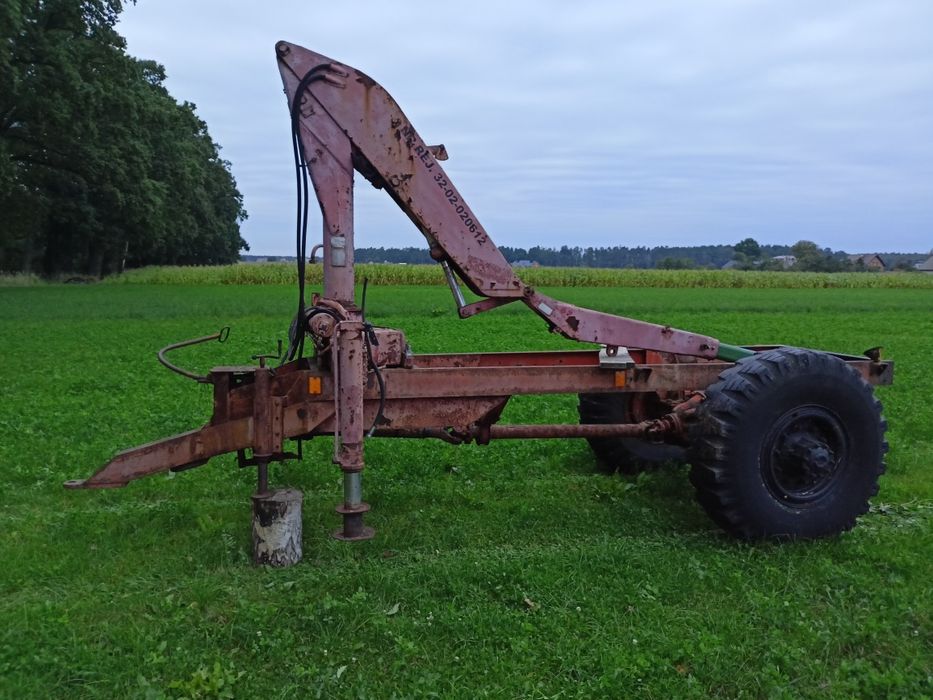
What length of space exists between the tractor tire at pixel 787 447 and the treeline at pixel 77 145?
29.4m

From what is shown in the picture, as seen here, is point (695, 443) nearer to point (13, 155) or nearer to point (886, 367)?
point (886, 367)

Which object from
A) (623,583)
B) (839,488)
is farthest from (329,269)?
(839,488)

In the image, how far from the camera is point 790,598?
162 inches

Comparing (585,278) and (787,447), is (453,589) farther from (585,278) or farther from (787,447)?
(585,278)

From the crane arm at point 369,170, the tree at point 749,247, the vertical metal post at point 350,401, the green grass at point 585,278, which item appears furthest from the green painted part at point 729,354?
the tree at point 749,247

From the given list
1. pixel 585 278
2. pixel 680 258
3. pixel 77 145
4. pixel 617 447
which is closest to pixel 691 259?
pixel 680 258

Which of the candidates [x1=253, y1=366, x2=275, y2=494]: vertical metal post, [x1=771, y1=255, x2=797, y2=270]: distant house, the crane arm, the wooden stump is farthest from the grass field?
[x1=771, y1=255, x2=797, y2=270]: distant house

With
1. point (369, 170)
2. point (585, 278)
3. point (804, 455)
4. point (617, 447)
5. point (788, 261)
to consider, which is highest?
point (788, 261)

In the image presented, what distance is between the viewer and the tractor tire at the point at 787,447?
182 inches

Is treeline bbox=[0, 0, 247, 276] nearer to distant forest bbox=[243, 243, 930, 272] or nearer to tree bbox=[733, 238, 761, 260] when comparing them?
distant forest bbox=[243, 243, 930, 272]

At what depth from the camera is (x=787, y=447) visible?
4.83 meters

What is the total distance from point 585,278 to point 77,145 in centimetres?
2954

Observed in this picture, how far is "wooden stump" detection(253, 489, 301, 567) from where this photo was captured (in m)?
4.50

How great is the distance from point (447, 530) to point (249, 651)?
172 centimetres
